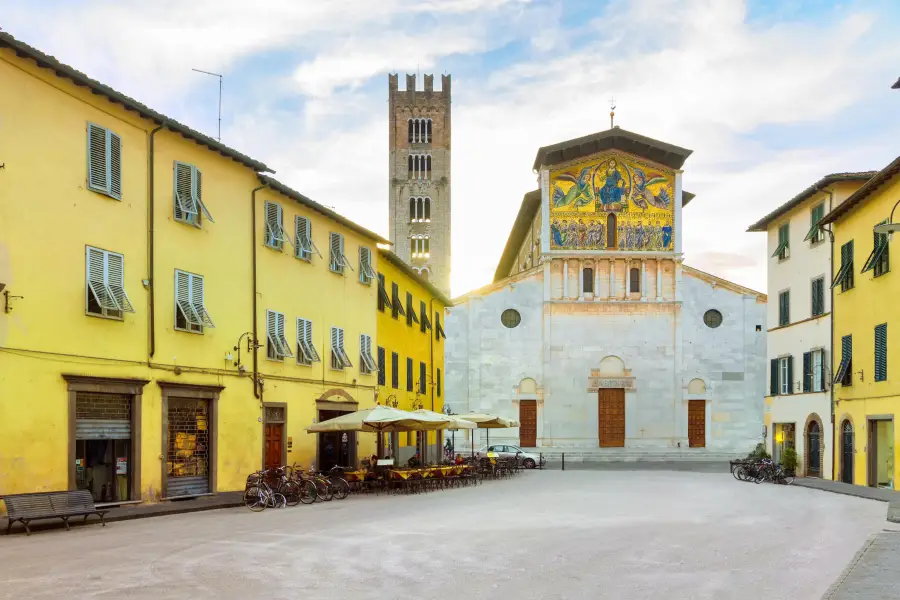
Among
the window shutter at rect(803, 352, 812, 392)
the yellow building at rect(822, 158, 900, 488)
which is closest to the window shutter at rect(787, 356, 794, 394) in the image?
the window shutter at rect(803, 352, 812, 392)

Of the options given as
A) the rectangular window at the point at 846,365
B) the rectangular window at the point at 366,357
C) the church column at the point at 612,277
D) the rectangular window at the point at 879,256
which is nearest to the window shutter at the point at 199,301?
the rectangular window at the point at 366,357

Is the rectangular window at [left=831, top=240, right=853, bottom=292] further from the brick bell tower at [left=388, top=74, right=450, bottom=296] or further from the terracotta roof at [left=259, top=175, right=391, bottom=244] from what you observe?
the brick bell tower at [left=388, top=74, right=450, bottom=296]

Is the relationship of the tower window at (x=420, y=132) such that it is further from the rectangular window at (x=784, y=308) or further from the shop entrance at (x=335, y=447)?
the shop entrance at (x=335, y=447)

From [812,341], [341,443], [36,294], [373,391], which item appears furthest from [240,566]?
[812,341]

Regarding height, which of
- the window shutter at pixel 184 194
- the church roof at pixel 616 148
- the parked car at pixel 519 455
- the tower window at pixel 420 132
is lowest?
the parked car at pixel 519 455

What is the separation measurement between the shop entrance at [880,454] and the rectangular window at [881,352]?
1.51m

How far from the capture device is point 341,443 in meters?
35.4

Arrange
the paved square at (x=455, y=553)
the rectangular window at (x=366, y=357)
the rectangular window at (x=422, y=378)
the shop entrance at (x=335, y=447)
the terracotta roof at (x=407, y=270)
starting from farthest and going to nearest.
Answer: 1. the rectangular window at (x=422, y=378)
2. the terracotta roof at (x=407, y=270)
3. the rectangular window at (x=366, y=357)
4. the shop entrance at (x=335, y=447)
5. the paved square at (x=455, y=553)

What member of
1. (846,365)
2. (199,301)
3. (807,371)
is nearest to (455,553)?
(199,301)

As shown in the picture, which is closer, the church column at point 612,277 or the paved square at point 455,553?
the paved square at point 455,553

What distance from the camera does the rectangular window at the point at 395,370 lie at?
1647 inches

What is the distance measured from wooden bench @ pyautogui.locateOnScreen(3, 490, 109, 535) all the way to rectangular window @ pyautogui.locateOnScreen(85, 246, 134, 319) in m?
4.24

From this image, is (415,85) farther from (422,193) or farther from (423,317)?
(423,317)

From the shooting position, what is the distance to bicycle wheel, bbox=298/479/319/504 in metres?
25.3
